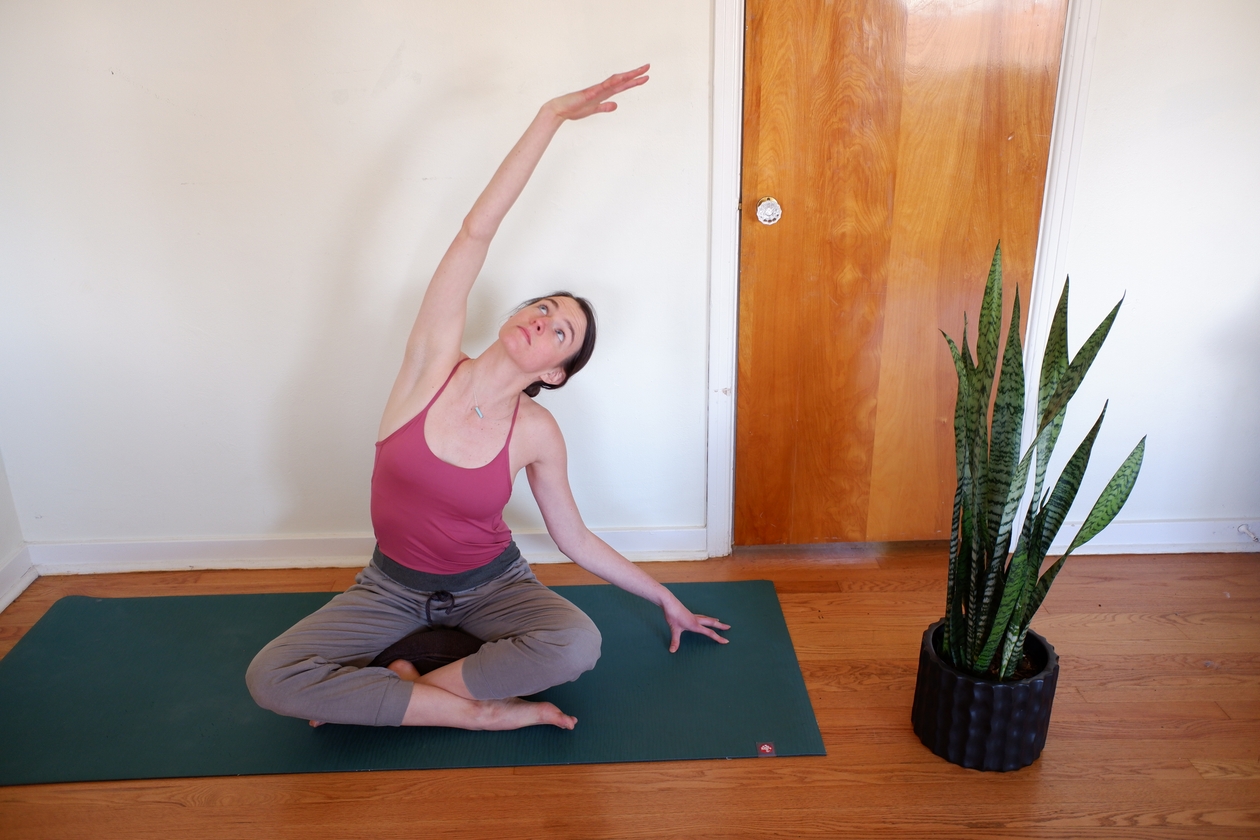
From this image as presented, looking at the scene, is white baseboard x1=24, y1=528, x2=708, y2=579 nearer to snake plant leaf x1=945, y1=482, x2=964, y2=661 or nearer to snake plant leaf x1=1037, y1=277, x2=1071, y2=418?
snake plant leaf x1=945, y1=482, x2=964, y2=661

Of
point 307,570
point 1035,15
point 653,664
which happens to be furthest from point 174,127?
point 1035,15

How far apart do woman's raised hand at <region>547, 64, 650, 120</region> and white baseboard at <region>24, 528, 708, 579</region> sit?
127 cm

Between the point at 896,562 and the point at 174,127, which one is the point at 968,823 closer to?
the point at 896,562

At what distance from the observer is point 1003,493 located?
1.60 meters

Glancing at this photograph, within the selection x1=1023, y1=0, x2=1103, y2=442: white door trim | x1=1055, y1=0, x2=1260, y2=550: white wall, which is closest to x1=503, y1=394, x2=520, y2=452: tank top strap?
x1=1023, y1=0, x2=1103, y2=442: white door trim

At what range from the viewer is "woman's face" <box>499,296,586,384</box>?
178 cm

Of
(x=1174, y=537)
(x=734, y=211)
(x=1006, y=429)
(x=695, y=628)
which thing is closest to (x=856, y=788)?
(x=695, y=628)

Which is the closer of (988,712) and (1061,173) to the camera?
(988,712)

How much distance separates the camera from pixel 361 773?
1757 mm

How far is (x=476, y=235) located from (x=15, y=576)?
1813mm

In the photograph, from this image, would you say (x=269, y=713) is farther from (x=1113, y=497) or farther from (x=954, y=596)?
(x=1113, y=497)

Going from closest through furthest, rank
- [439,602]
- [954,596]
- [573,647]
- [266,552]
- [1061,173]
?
[954,596]
[573,647]
[439,602]
[1061,173]
[266,552]

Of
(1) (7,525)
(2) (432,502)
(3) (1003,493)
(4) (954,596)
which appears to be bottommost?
(1) (7,525)

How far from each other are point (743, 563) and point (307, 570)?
1.35 meters
